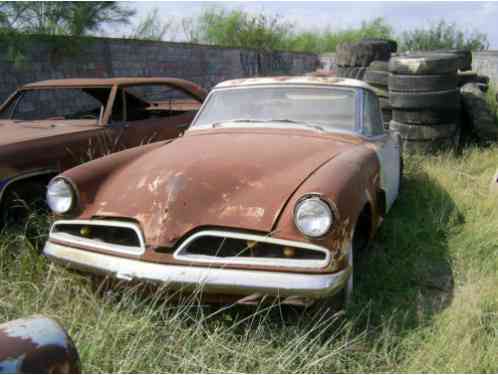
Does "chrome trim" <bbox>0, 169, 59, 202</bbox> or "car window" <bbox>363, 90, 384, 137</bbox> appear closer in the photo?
"chrome trim" <bbox>0, 169, 59, 202</bbox>

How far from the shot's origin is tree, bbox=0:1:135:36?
302 inches

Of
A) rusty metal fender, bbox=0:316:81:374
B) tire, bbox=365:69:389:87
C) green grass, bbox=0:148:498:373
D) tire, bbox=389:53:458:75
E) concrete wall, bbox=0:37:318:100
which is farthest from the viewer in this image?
concrete wall, bbox=0:37:318:100

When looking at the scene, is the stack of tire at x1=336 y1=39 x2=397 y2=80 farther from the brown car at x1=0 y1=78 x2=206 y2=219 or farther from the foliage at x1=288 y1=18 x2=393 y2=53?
the foliage at x1=288 y1=18 x2=393 y2=53

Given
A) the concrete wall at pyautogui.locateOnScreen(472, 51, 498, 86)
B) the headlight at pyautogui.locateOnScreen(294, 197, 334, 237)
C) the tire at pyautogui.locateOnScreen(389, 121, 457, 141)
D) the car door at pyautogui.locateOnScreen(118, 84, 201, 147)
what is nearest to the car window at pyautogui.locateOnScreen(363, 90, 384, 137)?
the headlight at pyautogui.locateOnScreen(294, 197, 334, 237)

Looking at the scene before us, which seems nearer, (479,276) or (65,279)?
(65,279)

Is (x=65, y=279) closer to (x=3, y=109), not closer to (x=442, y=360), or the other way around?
(x=442, y=360)

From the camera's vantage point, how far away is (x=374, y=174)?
2914mm

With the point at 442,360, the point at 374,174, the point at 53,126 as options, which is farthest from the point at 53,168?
the point at 442,360

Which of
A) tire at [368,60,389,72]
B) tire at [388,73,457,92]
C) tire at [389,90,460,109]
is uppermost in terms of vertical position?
tire at [368,60,389,72]

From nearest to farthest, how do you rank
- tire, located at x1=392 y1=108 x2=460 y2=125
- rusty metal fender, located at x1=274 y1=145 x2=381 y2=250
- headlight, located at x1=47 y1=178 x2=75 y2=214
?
rusty metal fender, located at x1=274 y1=145 x2=381 y2=250
headlight, located at x1=47 y1=178 x2=75 y2=214
tire, located at x1=392 y1=108 x2=460 y2=125

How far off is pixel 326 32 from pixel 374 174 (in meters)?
24.1

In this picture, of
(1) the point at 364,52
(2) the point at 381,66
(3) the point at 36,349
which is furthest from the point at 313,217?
(1) the point at 364,52

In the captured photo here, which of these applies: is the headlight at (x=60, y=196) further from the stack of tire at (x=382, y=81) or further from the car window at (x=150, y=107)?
the stack of tire at (x=382, y=81)

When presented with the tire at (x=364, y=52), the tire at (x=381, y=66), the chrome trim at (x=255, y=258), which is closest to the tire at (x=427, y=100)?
the tire at (x=381, y=66)
